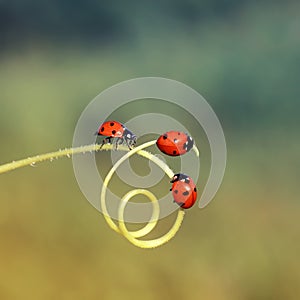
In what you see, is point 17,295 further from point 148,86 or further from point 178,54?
point 178,54

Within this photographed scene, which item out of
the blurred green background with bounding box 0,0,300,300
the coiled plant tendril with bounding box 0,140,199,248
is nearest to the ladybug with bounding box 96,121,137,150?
the coiled plant tendril with bounding box 0,140,199,248

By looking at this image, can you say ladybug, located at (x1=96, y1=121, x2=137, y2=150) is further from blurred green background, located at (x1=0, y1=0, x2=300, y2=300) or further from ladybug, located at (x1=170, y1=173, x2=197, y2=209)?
blurred green background, located at (x1=0, y1=0, x2=300, y2=300)

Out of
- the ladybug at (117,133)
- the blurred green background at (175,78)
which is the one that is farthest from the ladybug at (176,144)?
the blurred green background at (175,78)

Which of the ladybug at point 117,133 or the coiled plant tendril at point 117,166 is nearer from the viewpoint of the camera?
the coiled plant tendril at point 117,166

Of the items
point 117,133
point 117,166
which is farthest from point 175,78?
point 117,166

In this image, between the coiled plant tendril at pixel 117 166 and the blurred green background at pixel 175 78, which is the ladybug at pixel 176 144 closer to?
the coiled plant tendril at pixel 117 166

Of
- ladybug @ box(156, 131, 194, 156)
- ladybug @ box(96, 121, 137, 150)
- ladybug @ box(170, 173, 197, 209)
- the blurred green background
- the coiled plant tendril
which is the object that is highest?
the blurred green background

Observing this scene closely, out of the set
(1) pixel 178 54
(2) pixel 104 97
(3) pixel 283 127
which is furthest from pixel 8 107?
(3) pixel 283 127

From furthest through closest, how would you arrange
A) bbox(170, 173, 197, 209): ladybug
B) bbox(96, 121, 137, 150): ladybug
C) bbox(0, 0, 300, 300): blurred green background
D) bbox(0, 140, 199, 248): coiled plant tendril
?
bbox(0, 0, 300, 300): blurred green background < bbox(96, 121, 137, 150): ladybug < bbox(170, 173, 197, 209): ladybug < bbox(0, 140, 199, 248): coiled plant tendril

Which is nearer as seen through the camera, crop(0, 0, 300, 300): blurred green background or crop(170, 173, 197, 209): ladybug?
crop(170, 173, 197, 209): ladybug

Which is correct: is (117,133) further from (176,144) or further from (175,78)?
(175,78)
